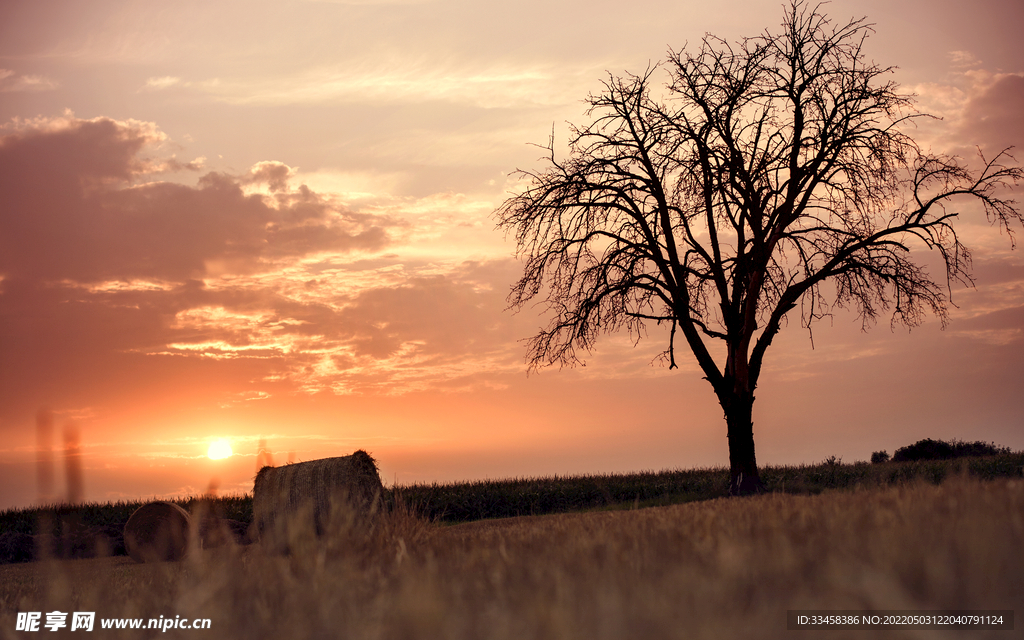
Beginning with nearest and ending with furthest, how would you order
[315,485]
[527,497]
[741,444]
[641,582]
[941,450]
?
[641,582], [315,485], [741,444], [527,497], [941,450]

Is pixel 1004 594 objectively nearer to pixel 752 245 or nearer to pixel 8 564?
pixel 752 245

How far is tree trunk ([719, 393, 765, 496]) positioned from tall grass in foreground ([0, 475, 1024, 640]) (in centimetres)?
1388

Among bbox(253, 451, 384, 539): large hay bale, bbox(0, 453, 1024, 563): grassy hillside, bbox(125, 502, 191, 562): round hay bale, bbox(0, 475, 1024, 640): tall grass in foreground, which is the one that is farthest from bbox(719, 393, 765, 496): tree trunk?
bbox(0, 475, 1024, 640): tall grass in foreground

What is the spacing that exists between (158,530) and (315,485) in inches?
211

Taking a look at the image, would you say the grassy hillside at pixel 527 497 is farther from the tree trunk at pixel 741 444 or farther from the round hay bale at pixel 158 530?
the round hay bale at pixel 158 530

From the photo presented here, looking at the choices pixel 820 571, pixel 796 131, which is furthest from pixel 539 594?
pixel 796 131

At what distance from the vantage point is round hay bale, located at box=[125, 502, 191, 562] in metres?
16.0

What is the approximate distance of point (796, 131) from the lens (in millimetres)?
17844

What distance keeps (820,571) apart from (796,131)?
17.2m

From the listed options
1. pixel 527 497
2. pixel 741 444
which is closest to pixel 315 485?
pixel 527 497

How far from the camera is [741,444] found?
1792 cm

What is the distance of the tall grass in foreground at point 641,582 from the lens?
2.25 meters

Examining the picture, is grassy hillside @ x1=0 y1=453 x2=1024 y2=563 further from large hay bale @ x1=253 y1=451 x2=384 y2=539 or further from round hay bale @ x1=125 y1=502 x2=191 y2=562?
large hay bale @ x1=253 y1=451 x2=384 y2=539

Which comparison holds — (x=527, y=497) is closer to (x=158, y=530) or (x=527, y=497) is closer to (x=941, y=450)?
(x=158, y=530)
